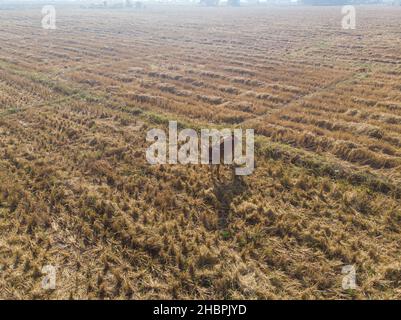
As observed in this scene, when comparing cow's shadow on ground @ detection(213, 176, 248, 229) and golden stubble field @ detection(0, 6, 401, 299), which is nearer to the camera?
golden stubble field @ detection(0, 6, 401, 299)

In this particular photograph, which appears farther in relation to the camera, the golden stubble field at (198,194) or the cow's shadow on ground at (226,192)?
the cow's shadow on ground at (226,192)

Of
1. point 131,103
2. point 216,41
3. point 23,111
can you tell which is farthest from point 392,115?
point 216,41

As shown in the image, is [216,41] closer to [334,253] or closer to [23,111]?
[23,111]
